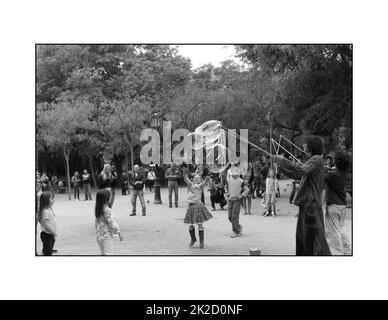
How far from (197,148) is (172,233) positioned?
389cm

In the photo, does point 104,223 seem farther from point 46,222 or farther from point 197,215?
point 197,215

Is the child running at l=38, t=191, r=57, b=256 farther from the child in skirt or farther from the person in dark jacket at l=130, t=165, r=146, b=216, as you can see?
the person in dark jacket at l=130, t=165, r=146, b=216

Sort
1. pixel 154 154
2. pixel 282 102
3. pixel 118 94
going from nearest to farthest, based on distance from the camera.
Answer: pixel 282 102 → pixel 154 154 → pixel 118 94

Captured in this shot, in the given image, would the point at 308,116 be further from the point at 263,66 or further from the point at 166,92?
the point at 166,92

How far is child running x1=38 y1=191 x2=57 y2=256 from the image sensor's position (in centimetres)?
714

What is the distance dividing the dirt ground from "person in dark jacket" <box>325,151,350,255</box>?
4.55 ft

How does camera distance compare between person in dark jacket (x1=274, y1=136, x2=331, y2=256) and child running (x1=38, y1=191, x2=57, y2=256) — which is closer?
person in dark jacket (x1=274, y1=136, x2=331, y2=256)

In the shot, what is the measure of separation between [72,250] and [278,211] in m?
7.45

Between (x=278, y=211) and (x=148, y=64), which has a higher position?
(x=148, y=64)

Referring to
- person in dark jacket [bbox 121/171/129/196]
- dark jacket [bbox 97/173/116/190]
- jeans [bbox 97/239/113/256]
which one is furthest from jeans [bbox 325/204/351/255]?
person in dark jacket [bbox 121/171/129/196]

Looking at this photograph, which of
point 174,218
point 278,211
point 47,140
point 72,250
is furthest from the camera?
point 47,140

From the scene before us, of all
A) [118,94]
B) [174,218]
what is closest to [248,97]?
[118,94]

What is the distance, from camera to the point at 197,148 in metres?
14.2

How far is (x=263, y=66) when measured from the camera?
14898 millimetres
